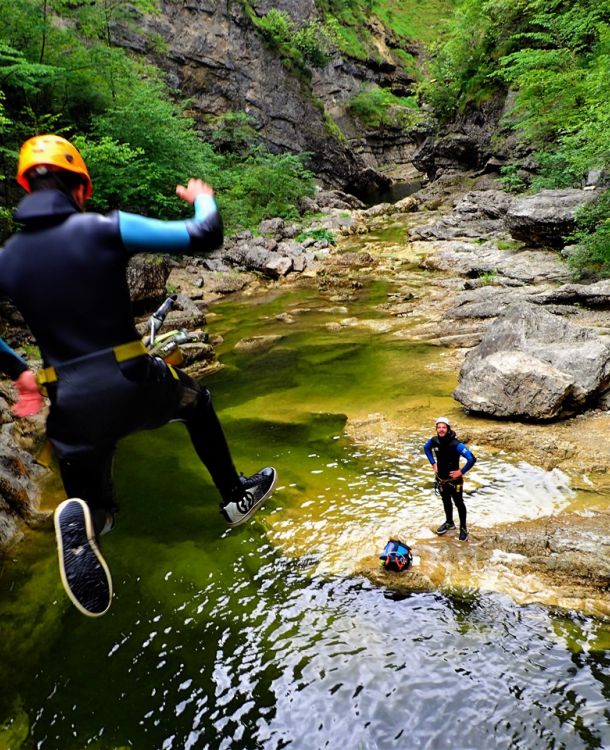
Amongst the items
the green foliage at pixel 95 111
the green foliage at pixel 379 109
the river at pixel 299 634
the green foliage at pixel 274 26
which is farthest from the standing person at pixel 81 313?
the green foliage at pixel 379 109

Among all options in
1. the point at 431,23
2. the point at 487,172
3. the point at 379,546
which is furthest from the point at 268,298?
the point at 431,23

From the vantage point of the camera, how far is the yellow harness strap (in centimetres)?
236

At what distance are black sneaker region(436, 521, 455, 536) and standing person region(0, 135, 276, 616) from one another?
428cm

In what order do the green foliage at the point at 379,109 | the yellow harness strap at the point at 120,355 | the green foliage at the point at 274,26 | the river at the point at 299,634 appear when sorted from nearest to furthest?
the yellow harness strap at the point at 120,355 < the river at the point at 299,634 < the green foliage at the point at 274,26 < the green foliage at the point at 379,109

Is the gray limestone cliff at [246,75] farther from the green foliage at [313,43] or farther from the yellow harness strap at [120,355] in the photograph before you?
the yellow harness strap at [120,355]

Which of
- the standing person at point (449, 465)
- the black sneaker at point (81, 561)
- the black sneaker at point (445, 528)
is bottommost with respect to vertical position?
the black sneaker at point (445, 528)

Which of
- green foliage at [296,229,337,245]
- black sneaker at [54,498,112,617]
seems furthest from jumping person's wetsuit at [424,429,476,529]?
green foliage at [296,229,337,245]

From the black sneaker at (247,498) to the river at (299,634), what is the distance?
181 centimetres

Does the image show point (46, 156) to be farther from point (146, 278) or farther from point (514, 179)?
point (514, 179)

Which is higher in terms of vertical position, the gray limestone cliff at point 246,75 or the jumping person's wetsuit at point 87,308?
the gray limestone cliff at point 246,75

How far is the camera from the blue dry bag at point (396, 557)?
5051 mm

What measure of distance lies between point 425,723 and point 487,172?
133 feet

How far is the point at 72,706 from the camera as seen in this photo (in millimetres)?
4109

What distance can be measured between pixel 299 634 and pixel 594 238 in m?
14.3
